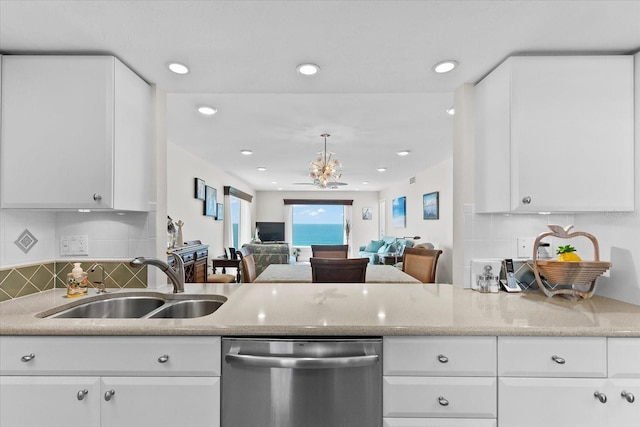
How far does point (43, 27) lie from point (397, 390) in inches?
84.5

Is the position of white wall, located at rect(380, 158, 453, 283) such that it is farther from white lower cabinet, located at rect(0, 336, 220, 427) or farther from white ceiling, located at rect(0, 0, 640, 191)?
white lower cabinet, located at rect(0, 336, 220, 427)

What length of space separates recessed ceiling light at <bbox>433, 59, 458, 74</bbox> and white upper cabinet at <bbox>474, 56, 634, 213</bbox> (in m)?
0.26

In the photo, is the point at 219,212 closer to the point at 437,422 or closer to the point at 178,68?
the point at 178,68

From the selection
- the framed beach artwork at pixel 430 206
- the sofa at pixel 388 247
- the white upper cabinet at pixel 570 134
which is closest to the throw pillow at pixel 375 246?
the sofa at pixel 388 247

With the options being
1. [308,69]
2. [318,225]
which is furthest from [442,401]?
[318,225]

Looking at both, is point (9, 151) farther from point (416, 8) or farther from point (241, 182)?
point (241, 182)

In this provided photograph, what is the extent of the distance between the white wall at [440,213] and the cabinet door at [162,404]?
4.59 meters

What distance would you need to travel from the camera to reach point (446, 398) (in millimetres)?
1182

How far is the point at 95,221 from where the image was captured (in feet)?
5.96

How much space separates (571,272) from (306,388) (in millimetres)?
1411

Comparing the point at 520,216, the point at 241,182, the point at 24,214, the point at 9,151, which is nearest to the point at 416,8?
the point at 520,216

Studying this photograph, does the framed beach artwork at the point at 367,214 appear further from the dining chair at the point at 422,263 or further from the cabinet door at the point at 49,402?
the cabinet door at the point at 49,402

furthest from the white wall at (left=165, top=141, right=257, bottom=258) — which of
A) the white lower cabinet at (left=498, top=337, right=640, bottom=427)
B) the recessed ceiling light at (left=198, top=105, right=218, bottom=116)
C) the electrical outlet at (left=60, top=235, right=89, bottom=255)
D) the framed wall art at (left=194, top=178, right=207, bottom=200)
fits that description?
the white lower cabinet at (left=498, top=337, right=640, bottom=427)

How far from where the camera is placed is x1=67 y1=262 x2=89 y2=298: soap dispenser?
1.64 metres
